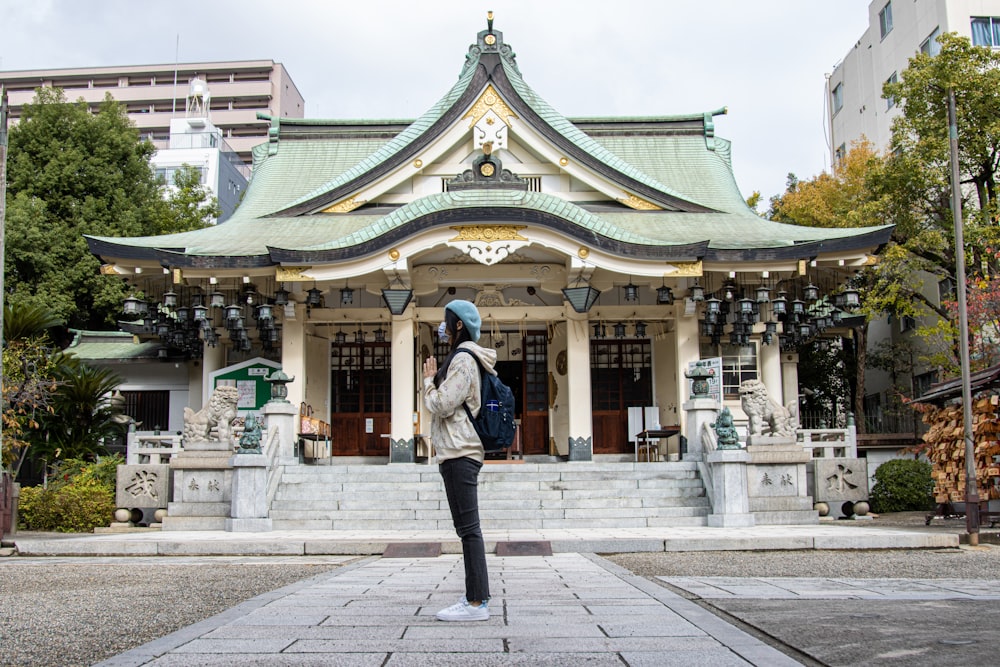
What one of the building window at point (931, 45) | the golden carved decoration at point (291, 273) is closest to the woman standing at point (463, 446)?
the golden carved decoration at point (291, 273)

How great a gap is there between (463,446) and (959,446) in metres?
11.7

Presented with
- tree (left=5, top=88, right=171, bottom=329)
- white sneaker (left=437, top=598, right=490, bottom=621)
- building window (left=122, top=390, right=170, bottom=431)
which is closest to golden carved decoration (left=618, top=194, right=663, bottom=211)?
building window (left=122, top=390, right=170, bottom=431)

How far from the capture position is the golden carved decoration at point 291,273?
711 inches

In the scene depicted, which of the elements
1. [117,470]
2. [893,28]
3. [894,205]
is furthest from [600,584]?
[893,28]

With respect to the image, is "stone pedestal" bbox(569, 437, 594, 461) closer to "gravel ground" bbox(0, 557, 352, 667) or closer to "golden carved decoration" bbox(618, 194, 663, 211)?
"golden carved decoration" bbox(618, 194, 663, 211)

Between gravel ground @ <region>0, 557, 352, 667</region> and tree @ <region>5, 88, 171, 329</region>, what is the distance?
60.5 feet

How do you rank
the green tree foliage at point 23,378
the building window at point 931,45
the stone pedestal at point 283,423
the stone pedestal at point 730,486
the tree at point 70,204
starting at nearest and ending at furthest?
the stone pedestal at point 730,486, the green tree foliage at point 23,378, the stone pedestal at point 283,423, the tree at point 70,204, the building window at point 931,45

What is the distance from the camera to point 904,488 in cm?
1836

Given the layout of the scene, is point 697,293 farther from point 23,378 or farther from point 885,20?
point 885,20

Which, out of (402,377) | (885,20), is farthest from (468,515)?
(885,20)

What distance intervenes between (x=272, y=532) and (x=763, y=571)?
26.7 ft

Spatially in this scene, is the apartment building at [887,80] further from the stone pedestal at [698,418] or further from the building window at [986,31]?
the stone pedestal at [698,418]

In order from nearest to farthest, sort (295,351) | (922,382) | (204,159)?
(295,351), (922,382), (204,159)

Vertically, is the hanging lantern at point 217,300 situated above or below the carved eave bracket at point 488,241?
below
